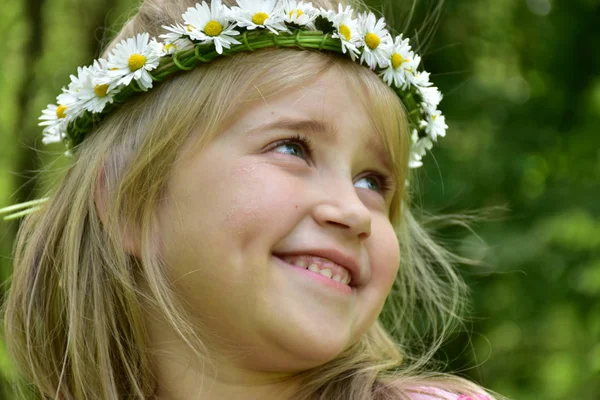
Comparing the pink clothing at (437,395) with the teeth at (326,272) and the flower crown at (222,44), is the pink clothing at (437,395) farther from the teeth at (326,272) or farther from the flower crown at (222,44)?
the flower crown at (222,44)

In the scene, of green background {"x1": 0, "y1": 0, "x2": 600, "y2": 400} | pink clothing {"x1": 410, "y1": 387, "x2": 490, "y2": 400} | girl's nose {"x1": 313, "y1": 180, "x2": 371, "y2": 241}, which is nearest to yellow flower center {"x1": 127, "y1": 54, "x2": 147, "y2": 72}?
girl's nose {"x1": 313, "y1": 180, "x2": 371, "y2": 241}

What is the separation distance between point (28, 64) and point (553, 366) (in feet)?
10.2

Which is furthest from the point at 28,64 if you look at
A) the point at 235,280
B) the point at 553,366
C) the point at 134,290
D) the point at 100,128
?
the point at 553,366

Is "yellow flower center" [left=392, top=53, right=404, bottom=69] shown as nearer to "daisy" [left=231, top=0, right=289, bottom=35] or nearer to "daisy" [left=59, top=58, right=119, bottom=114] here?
"daisy" [left=231, top=0, right=289, bottom=35]

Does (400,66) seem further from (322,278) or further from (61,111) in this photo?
(61,111)

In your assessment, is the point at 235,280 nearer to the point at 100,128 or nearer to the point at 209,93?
the point at 209,93

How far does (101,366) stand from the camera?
7.58 ft

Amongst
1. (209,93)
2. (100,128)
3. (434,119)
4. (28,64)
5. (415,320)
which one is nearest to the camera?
(209,93)

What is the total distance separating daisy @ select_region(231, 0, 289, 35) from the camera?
2.23m

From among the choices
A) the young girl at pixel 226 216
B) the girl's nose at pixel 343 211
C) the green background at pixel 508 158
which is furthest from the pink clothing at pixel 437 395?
the green background at pixel 508 158

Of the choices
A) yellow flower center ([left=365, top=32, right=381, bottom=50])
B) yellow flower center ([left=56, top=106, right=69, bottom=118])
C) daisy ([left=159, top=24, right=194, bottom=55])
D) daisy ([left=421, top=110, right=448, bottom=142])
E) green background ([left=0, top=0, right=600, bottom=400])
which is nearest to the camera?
daisy ([left=159, top=24, right=194, bottom=55])

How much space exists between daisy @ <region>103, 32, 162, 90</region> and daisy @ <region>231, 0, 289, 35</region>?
0.75 feet

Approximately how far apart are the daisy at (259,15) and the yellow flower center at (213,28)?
1.8 inches

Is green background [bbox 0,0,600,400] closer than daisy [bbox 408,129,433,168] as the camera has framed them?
No
